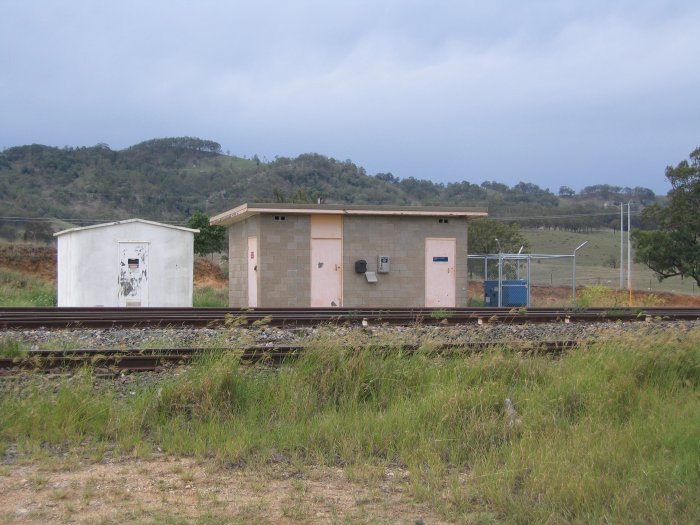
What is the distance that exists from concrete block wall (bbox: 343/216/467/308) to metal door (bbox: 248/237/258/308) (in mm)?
2433

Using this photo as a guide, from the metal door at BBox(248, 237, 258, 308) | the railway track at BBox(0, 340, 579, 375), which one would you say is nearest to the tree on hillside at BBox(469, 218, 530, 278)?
the metal door at BBox(248, 237, 258, 308)

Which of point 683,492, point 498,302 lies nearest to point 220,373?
point 683,492

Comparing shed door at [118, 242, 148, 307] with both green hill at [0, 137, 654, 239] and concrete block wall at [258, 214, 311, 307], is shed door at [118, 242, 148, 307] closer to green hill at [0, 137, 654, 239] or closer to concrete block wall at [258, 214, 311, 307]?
concrete block wall at [258, 214, 311, 307]

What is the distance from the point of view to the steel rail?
44.1 ft

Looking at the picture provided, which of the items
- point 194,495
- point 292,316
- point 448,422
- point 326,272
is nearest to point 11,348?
point 194,495

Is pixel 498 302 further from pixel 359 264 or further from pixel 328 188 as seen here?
pixel 328 188

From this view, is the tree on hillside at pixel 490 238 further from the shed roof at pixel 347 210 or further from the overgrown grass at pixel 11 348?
the overgrown grass at pixel 11 348

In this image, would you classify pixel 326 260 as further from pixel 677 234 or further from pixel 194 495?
pixel 677 234

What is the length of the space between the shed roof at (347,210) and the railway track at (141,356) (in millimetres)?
11067

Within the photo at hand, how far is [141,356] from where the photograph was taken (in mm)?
9945

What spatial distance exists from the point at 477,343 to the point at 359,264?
449 inches

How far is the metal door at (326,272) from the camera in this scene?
22016mm

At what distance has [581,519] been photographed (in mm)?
5824

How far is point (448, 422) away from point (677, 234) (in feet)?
103
